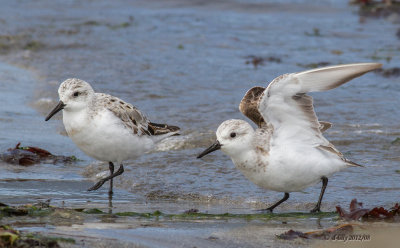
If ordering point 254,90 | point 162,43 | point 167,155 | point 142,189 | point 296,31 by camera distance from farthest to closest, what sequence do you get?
point 296,31, point 162,43, point 167,155, point 142,189, point 254,90

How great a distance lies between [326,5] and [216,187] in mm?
12361

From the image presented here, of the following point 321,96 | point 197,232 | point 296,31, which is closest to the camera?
point 197,232

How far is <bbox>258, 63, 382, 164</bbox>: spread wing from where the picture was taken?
19.9 ft

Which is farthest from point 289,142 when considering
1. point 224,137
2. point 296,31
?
point 296,31

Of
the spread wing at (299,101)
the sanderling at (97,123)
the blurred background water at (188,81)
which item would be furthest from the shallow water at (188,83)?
the spread wing at (299,101)

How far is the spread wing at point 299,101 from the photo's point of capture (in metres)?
6.05

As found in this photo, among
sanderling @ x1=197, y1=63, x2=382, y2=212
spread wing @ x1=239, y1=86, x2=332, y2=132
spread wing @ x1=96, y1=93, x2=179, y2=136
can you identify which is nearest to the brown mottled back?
spread wing @ x1=239, y1=86, x2=332, y2=132

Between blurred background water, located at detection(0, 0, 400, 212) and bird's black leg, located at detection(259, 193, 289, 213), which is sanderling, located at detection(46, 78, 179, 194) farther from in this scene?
bird's black leg, located at detection(259, 193, 289, 213)

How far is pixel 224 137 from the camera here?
6.38 m

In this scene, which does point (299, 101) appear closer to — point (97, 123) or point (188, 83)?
point (97, 123)

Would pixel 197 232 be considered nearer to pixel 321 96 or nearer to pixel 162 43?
pixel 321 96

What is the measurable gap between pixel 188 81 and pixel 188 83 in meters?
0.10

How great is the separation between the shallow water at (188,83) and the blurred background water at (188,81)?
0.08 feet

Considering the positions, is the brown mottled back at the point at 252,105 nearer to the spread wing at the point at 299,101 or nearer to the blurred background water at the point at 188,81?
the spread wing at the point at 299,101
